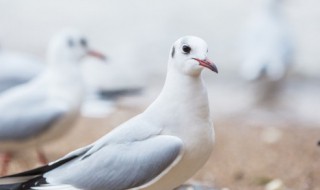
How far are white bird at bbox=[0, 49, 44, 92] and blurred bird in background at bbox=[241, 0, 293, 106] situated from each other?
1.59 meters

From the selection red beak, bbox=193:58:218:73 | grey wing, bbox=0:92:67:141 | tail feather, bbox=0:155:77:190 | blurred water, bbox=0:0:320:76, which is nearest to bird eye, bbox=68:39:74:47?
grey wing, bbox=0:92:67:141

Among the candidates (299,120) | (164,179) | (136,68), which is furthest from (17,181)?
(136,68)

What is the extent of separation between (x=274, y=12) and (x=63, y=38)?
267cm

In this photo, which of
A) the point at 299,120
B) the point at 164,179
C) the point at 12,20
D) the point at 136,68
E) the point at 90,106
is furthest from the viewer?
the point at 12,20

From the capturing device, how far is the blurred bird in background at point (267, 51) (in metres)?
6.22

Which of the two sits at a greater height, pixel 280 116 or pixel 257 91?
pixel 257 91

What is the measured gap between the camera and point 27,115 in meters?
4.26

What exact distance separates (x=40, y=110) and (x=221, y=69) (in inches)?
139

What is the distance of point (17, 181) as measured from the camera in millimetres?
2842

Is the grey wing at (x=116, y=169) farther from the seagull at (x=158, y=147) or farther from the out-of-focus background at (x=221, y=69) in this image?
the out-of-focus background at (x=221, y=69)

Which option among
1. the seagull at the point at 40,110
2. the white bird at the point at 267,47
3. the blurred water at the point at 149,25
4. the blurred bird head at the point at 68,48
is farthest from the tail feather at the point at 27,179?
the blurred water at the point at 149,25

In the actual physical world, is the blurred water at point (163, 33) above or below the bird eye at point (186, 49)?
above

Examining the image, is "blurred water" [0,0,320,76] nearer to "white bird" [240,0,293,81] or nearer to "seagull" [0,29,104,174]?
"white bird" [240,0,293,81]

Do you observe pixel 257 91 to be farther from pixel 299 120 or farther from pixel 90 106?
pixel 90 106
